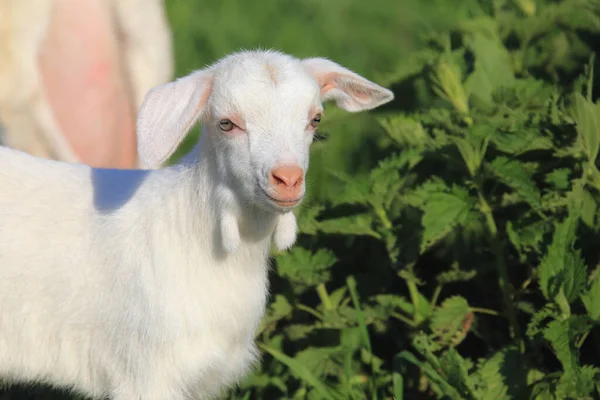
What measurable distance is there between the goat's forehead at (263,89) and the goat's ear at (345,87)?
214mm

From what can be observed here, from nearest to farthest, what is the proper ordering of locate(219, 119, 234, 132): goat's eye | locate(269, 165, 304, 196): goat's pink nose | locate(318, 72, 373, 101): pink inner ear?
locate(269, 165, 304, 196): goat's pink nose → locate(219, 119, 234, 132): goat's eye → locate(318, 72, 373, 101): pink inner ear

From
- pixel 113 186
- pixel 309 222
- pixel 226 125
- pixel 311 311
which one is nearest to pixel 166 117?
pixel 226 125

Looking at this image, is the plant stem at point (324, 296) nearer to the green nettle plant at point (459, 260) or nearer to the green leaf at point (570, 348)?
the green nettle plant at point (459, 260)

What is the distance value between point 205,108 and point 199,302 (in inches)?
23.7

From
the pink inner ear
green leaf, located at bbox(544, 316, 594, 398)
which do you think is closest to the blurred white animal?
the pink inner ear

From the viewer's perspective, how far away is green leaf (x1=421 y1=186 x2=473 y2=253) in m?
Result: 4.62

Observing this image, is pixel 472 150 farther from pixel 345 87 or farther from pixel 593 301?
pixel 593 301

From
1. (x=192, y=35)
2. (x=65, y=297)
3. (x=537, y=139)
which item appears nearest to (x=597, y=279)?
(x=537, y=139)

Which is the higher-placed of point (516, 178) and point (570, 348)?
point (516, 178)

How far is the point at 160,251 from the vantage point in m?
4.41

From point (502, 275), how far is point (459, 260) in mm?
315

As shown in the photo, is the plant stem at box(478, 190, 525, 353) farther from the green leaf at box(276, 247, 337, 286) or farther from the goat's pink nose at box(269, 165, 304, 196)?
the goat's pink nose at box(269, 165, 304, 196)

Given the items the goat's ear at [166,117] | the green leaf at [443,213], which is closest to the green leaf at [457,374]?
the green leaf at [443,213]

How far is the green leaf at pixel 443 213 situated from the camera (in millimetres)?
4621
